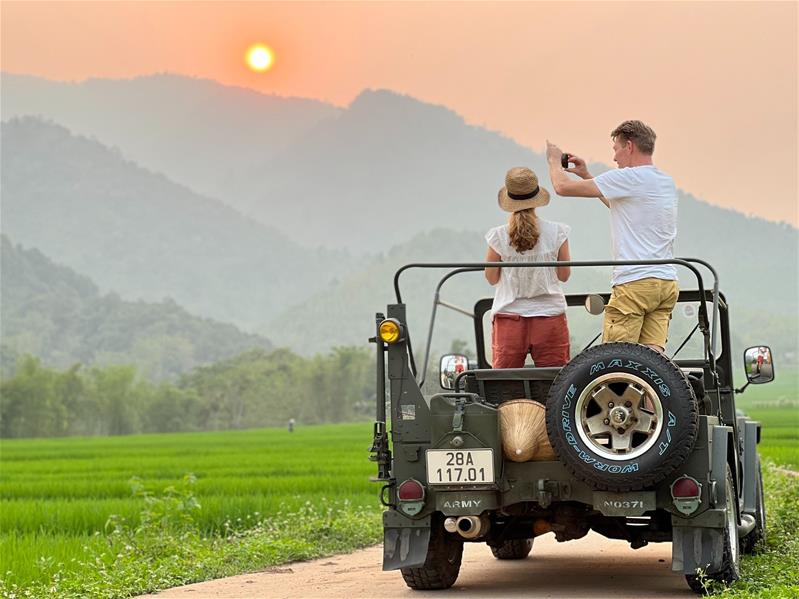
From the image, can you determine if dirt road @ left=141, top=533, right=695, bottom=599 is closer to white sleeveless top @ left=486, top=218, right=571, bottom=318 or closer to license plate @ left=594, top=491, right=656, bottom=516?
license plate @ left=594, top=491, right=656, bottom=516

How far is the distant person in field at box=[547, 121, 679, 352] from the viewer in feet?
29.0

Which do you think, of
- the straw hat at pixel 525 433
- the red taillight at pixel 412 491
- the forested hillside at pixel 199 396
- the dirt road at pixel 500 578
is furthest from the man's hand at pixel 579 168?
the forested hillside at pixel 199 396

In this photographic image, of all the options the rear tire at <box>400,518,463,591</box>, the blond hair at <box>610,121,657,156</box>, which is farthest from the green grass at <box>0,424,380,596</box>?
the blond hair at <box>610,121,657,156</box>

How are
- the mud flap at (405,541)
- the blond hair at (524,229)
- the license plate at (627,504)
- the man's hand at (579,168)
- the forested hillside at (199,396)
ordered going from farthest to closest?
1. the forested hillside at (199,396)
2. the blond hair at (524,229)
3. the man's hand at (579,168)
4. the mud flap at (405,541)
5. the license plate at (627,504)

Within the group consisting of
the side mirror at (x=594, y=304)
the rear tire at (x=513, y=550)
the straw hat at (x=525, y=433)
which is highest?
the side mirror at (x=594, y=304)

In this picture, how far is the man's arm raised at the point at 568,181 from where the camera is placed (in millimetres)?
8664

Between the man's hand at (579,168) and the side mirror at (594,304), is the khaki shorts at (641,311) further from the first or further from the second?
the side mirror at (594,304)

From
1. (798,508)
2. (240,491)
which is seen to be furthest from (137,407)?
(798,508)

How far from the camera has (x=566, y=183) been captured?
867 cm

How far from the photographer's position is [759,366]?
9.99m

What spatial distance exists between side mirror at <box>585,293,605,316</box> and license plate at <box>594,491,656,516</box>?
93.0 inches

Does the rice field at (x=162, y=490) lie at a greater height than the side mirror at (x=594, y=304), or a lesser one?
lesser

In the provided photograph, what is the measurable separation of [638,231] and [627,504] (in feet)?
5.92

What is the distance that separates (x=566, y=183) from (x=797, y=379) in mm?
162680
